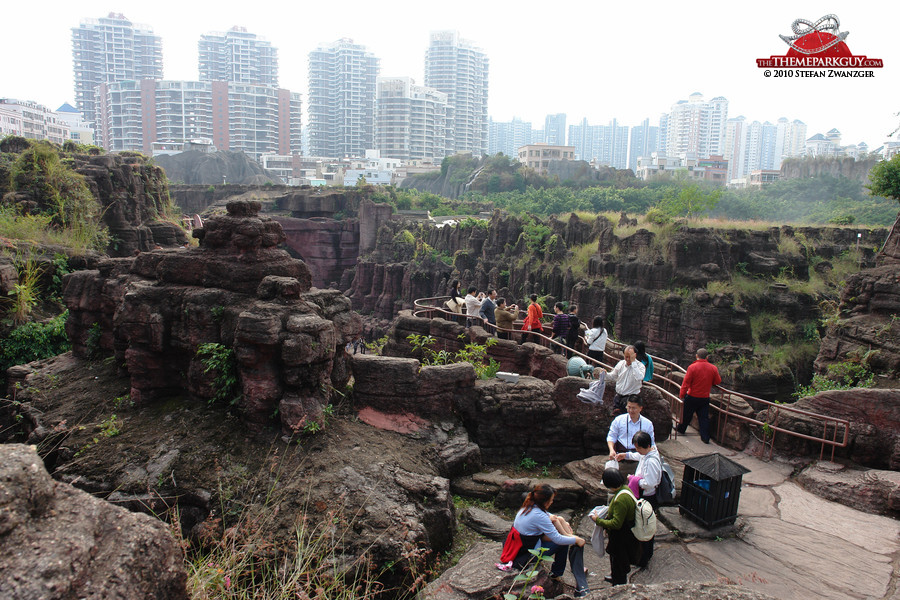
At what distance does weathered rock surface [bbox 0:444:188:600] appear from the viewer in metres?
2.34

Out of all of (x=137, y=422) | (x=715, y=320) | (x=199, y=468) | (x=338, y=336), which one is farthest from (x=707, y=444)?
(x=715, y=320)

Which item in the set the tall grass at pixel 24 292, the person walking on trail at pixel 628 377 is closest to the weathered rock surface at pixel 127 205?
the tall grass at pixel 24 292

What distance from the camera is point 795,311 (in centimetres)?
2478

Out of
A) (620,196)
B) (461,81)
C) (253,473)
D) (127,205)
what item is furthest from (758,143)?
(253,473)

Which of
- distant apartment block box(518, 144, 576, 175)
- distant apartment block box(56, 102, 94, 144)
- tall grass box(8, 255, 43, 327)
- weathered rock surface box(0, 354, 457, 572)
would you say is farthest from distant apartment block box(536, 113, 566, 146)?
weathered rock surface box(0, 354, 457, 572)

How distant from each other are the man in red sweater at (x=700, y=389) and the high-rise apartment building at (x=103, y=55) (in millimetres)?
129697

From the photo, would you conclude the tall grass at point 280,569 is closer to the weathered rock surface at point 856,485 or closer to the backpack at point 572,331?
the weathered rock surface at point 856,485

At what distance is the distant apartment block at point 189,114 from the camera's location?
316 feet

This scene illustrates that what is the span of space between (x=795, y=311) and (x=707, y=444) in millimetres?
20079

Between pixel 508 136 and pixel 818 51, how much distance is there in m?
160

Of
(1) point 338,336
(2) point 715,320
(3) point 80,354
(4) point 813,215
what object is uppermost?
(4) point 813,215

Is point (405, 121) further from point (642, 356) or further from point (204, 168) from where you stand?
point (642, 356)

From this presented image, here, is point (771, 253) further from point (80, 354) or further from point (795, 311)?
point (80, 354)

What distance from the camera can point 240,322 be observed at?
6.52 metres
